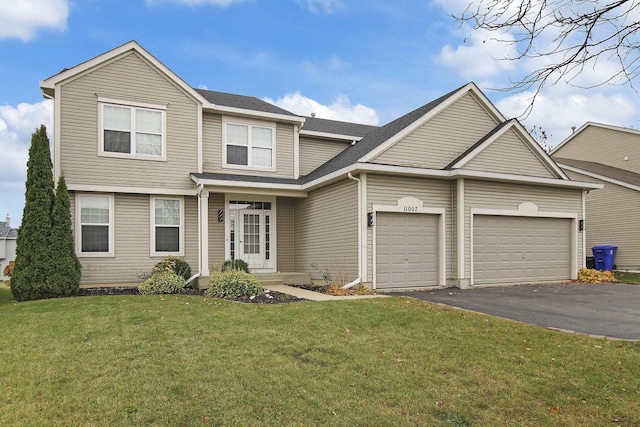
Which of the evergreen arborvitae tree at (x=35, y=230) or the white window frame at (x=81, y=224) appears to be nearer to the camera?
the evergreen arborvitae tree at (x=35, y=230)

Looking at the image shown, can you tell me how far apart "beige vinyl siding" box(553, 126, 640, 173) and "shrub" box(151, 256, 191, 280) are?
22.6 m

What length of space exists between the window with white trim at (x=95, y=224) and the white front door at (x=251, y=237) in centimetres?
400

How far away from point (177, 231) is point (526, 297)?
10281 mm

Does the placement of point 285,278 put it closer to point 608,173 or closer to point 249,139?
point 249,139

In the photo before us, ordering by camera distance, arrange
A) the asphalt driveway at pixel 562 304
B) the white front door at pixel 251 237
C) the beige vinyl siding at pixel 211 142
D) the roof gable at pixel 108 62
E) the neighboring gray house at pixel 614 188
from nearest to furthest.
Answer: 1. the asphalt driveway at pixel 562 304
2. the roof gable at pixel 108 62
3. the beige vinyl siding at pixel 211 142
4. the white front door at pixel 251 237
5. the neighboring gray house at pixel 614 188

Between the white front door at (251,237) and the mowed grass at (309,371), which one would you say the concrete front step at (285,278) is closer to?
the white front door at (251,237)

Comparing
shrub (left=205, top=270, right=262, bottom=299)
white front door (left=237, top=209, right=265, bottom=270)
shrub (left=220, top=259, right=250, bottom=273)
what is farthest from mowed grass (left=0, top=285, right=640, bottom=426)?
white front door (left=237, top=209, right=265, bottom=270)

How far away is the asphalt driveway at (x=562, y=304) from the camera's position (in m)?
7.54

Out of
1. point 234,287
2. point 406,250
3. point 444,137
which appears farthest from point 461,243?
point 234,287

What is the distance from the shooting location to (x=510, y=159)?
13961 millimetres

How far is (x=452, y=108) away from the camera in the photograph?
13.8 meters

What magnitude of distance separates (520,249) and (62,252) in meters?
13.2

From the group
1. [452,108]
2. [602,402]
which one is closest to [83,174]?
[452,108]

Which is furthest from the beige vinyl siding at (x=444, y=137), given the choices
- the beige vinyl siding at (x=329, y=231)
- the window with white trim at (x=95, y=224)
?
the window with white trim at (x=95, y=224)
